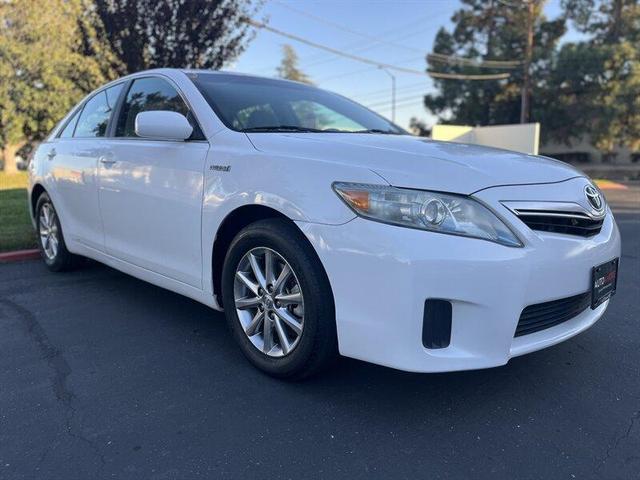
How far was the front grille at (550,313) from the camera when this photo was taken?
91.7 inches

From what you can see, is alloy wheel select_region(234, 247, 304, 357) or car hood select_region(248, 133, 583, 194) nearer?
car hood select_region(248, 133, 583, 194)

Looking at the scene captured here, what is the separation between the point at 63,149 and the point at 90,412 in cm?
280

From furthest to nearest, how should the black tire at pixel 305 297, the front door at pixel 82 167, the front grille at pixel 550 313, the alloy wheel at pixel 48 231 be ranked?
1. the alloy wheel at pixel 48 231
2. the front door at pixel 82 167
3. the black tire at pixel 305 297
4. the front grille at pixel 550 313

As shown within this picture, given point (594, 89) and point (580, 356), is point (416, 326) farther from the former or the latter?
point (594, 89)

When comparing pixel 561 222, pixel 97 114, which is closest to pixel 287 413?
pixel 561 222

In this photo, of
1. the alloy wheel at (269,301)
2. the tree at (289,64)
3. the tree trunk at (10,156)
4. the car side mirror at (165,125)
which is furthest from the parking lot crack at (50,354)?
the tree at (289,64)

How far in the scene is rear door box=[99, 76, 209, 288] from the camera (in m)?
3.09

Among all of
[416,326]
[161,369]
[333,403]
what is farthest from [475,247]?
[161,369]

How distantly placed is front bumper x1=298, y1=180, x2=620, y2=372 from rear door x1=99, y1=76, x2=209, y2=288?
103 cm

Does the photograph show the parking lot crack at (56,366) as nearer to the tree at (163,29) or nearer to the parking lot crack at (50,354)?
the parking lot crack at (50,354)

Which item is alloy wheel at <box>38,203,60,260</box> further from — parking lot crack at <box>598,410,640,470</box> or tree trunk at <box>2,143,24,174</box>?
tree trunk at <box>2,143,24,174</box>

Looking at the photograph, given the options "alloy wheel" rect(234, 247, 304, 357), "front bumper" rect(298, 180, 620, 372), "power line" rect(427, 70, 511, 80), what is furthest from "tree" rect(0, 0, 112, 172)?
"power line" rect(427, 70, 511, 80)

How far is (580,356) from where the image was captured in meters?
3.13

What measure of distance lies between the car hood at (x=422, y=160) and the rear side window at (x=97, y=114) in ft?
5.89
